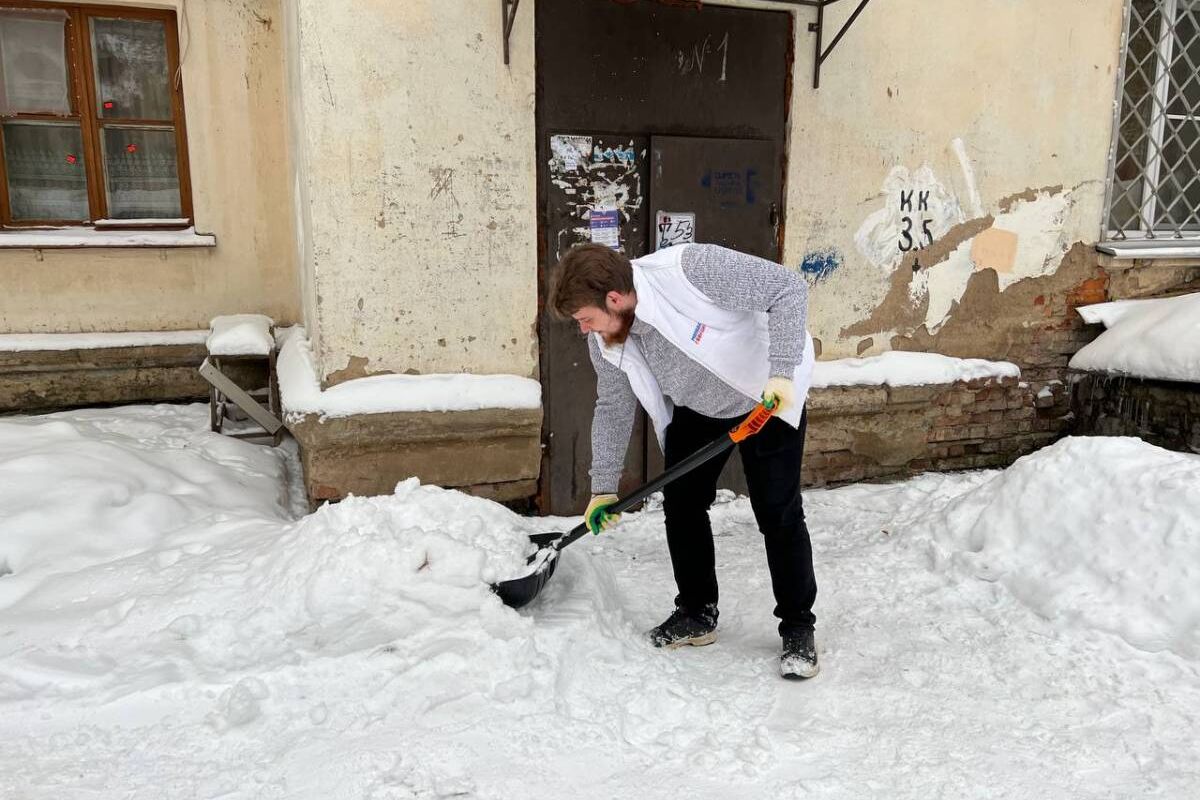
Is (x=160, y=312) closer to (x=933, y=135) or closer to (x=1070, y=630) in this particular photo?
(x=933, y=135)

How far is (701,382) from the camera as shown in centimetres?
265

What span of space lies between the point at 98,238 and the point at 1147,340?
6.09m

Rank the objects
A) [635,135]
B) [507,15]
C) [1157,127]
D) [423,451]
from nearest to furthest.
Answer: [507,15], [423,451], [635,135], [1157,127]

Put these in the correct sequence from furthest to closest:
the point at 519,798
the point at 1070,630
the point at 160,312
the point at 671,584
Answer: the point at 160,312 < the point at 671,584 < the point at 1070,630 < the point at 519,798

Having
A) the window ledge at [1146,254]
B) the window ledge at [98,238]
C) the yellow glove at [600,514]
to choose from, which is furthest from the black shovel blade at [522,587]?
the window ledge at [1146,254]

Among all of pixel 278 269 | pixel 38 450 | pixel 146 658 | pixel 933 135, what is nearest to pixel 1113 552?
pixel 933 135

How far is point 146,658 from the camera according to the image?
2514 millimetres

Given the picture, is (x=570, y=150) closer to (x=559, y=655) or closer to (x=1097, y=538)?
(x=559, y=655)

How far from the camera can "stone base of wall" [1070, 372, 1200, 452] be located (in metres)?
4.79

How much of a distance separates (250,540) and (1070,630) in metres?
2.96

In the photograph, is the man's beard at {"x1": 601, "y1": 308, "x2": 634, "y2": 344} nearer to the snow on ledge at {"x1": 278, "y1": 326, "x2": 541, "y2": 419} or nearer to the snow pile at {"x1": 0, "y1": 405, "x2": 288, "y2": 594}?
the snow on ledge at {"x1": 278, "y1": 326, "x2": 541, "y2": 419}

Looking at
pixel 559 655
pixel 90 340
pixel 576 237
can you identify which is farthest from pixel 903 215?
pixel 90 340

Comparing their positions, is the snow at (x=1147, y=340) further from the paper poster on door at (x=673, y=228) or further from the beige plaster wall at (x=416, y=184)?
the beige plaster wall at (x=416, y=184)

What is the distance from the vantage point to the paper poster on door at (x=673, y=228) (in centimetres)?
423
